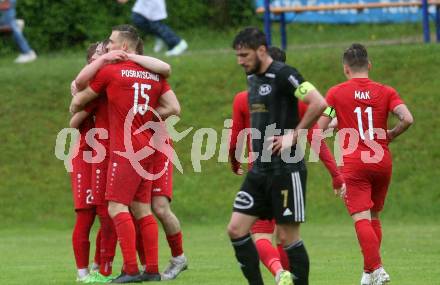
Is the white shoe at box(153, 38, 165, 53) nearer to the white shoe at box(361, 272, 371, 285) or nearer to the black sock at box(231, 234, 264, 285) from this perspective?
the white shoe at box(361, 272, 371, 285)

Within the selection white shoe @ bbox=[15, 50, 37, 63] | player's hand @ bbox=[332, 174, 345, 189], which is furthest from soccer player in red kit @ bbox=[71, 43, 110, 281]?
white shoe @ bbox=[15, 50, 37, 63]

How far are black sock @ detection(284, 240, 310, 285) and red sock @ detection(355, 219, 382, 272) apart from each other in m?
1.48

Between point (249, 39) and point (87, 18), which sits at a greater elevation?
point (87, 18)

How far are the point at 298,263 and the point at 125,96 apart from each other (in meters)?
2.54

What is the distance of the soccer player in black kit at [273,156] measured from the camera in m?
9.08

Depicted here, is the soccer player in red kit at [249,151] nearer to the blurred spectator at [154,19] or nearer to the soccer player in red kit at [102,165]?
the soccer player in red kit at [102,165]

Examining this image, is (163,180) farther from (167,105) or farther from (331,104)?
(331,104)

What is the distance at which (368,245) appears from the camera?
10695mm

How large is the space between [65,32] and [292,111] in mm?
19216

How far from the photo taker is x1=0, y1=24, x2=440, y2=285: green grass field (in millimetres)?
16141

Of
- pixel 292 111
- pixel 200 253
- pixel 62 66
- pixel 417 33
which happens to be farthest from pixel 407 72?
pixel 292 111

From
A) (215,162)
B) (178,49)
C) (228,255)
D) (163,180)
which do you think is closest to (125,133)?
(163,180)

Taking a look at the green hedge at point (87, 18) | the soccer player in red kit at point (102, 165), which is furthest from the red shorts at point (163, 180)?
the green hedge at point (87, 18)

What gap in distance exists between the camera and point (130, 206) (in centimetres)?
1124
